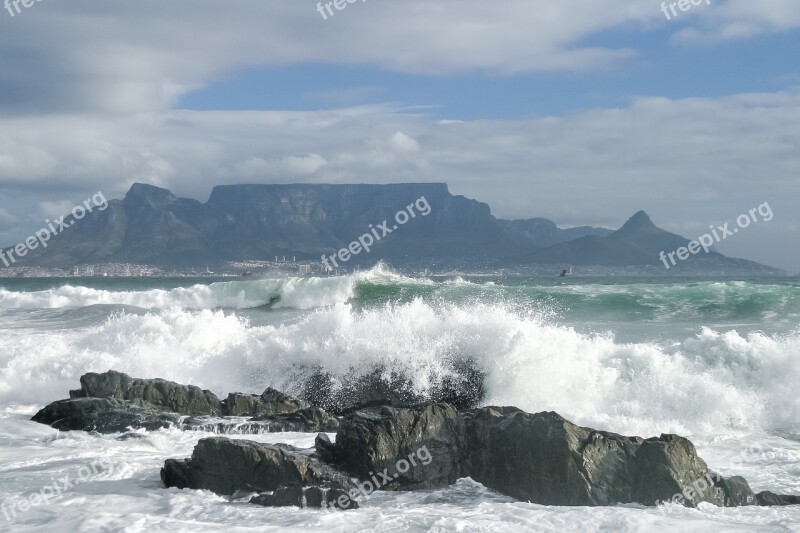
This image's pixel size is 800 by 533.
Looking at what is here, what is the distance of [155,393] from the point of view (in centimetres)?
1512

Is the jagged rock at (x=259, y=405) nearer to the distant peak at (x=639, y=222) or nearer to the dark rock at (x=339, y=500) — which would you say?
the dark rock at (x=339, y=500)

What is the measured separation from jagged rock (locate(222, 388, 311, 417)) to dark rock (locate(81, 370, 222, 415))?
0.31m

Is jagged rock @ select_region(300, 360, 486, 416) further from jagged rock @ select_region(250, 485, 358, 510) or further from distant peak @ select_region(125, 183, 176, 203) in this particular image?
distant peak @ select_region(125, 183, 176, 203)

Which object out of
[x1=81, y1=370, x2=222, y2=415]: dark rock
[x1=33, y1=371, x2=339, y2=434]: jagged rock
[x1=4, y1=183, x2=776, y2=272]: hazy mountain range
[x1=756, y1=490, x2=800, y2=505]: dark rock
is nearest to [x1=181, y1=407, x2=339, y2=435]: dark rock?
[x1=33, y1=371, x2=339, y2=434]: jagged rock

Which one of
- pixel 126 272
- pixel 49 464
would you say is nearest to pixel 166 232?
pixel 126 272

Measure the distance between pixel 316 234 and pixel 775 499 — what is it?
555 ft

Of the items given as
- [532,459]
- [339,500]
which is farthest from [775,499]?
[339,500]

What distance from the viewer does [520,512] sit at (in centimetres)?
889

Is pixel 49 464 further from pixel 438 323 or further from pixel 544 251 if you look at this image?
pixel 544 251

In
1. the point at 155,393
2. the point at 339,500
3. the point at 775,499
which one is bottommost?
the point at 775,499

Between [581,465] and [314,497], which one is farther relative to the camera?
[581,465]

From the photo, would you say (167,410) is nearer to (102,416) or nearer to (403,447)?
(102,416)

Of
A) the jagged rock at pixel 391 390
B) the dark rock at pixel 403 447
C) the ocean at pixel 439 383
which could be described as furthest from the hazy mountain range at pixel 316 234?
the dark rock at pixel 403 447

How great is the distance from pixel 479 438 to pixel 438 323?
8042 mm
